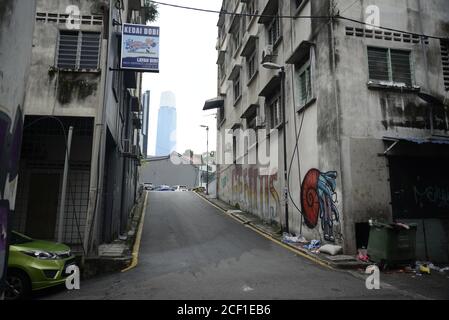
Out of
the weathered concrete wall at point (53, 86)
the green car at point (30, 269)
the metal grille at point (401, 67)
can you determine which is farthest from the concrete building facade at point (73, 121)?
the metal grille at point (401, 67)

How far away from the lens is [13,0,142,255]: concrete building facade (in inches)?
405

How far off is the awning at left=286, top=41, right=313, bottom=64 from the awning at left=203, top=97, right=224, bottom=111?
1656 centimetres

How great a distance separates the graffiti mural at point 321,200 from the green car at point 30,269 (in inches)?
291

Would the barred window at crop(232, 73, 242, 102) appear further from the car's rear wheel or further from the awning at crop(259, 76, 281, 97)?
the car's rear wheel

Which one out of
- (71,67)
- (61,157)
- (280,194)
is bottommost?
(280,194)

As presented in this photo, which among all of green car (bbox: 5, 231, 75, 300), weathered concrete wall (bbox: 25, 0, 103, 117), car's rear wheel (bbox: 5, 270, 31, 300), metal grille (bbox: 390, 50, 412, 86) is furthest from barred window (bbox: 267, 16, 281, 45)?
car's rear wheel (bbox: 5, 270, 31, 300)

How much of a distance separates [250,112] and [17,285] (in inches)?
631

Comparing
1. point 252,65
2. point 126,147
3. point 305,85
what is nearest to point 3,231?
point 305,85

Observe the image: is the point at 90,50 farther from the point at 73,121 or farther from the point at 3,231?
the point at 3,231

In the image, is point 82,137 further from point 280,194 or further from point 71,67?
point 280,194

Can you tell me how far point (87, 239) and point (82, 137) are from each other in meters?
4.99

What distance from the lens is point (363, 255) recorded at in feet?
32.8

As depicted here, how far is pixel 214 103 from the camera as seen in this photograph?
31016mm
